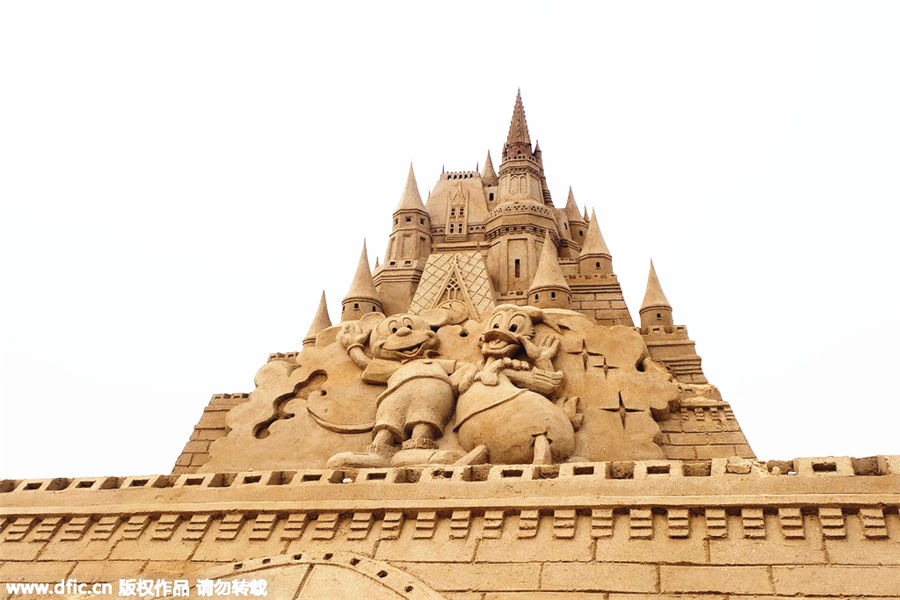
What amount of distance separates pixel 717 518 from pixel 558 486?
1286 mm

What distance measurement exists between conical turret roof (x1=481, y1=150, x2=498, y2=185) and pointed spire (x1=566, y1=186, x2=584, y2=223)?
292 centimetres

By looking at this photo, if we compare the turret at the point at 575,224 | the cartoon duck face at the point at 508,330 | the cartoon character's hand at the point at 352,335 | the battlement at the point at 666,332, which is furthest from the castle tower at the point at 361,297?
the turret at the point at 575,224

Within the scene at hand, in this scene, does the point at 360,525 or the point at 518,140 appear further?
the point at 518,140

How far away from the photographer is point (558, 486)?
6320 millimetres

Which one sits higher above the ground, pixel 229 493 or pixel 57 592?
pixel 229 493

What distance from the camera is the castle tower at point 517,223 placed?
20.0m

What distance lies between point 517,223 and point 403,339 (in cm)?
1124

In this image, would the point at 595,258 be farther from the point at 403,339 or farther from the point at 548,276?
the point at 403,339

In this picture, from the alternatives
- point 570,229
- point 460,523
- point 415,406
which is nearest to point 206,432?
point 415,406

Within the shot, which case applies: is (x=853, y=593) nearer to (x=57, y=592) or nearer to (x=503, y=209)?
(x=57, y=592)

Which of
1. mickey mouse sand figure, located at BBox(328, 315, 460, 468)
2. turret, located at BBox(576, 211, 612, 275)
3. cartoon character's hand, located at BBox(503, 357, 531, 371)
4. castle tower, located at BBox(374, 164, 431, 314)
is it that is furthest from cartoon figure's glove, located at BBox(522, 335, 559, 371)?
turret, located at BBox(576, 211, 612, 275)

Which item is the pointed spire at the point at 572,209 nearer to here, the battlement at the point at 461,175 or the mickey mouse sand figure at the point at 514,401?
the battlement at the point at 461,175

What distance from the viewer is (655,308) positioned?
18.3m

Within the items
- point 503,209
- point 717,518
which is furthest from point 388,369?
point 503,209
